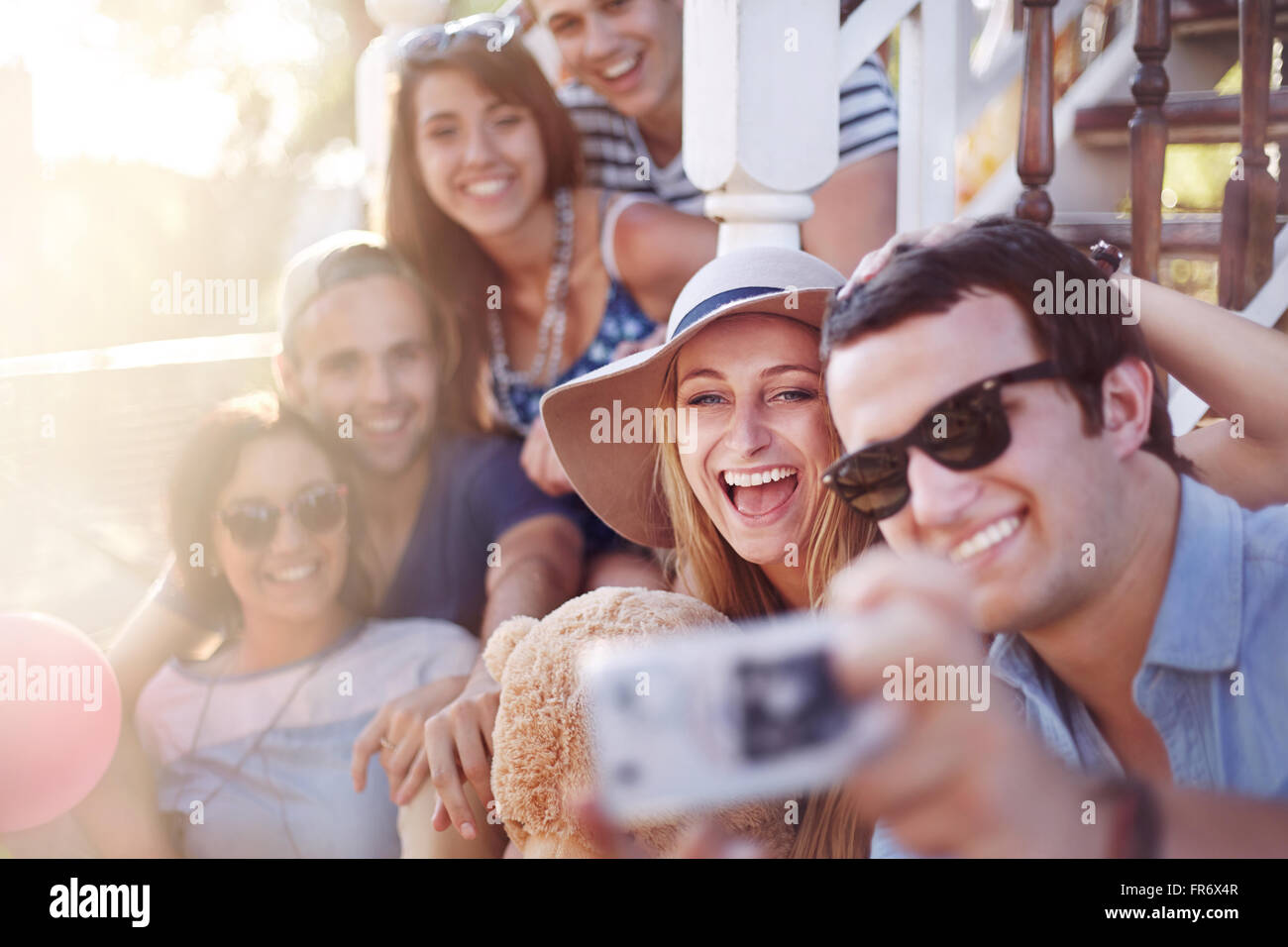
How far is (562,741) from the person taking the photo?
177 cm

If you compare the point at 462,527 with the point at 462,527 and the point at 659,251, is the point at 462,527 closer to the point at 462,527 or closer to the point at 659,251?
the point at 462,527

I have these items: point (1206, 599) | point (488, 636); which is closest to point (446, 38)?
point (488, 636)

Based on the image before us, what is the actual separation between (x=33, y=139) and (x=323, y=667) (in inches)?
77.0

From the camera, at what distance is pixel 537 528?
2.63 metres

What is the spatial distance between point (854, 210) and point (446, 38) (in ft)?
3.54

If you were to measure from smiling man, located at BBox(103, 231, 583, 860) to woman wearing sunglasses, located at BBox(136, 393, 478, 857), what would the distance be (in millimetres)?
92

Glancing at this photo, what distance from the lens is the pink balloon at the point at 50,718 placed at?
2.33m

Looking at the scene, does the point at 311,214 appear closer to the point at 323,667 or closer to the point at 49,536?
the point at 49,536

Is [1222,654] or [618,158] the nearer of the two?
[1222,654]

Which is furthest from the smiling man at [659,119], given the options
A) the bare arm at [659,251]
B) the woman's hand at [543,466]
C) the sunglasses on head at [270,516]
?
the sunglasses on head at [270,516]

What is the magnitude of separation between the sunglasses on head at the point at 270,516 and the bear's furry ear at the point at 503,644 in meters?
0.69

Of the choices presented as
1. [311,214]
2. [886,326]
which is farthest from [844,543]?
[311,214]

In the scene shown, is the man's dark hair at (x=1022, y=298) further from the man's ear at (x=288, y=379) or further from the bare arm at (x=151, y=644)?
the bare arm at (x=151, y=644)

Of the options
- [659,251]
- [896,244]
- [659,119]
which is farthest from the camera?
[659,119]
